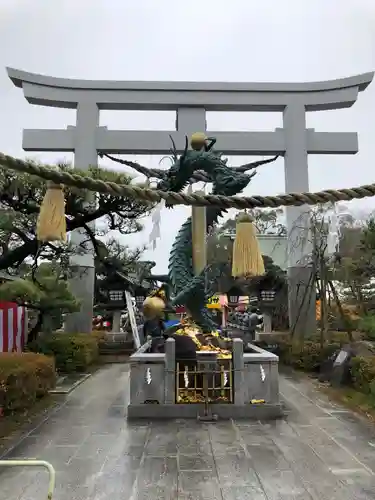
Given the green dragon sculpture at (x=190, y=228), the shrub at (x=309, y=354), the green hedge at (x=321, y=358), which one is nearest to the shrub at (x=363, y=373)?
the green hedge at (x=321, y=358)

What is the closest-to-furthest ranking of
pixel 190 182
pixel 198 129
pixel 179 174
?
pixel 179 174 < pixel 190 182 < pixel 198 129

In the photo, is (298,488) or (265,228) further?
(265,228)

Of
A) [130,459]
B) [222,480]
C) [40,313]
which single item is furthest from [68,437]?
[40,313]

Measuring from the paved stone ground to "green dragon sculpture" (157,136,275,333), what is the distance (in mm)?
2195

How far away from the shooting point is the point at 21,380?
729cm

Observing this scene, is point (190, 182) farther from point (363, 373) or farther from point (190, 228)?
point (363, 373)

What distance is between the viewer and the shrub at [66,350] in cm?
1195

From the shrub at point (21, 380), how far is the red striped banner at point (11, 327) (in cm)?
240

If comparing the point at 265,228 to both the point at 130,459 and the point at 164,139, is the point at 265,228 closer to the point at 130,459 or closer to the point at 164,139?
the point at 164,139

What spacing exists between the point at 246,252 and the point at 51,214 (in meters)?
1.27

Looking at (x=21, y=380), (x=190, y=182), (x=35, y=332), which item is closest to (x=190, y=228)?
(x=190, y=182)

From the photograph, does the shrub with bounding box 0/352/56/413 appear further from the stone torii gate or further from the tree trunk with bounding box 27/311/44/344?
the stone torii gate

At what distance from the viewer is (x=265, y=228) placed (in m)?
30.3

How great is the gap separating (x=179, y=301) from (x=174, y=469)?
153 inches
